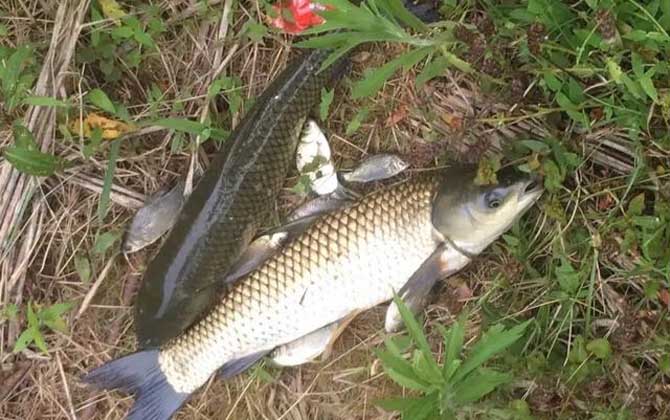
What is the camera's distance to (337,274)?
→ 3.00 m

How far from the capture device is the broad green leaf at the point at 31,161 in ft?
10.5

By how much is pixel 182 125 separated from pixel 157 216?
35 centimetres

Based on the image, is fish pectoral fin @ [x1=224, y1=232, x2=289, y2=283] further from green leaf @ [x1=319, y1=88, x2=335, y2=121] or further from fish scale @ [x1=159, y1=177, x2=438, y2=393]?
green leaf @ [x1=319, y1=88, x2=335, y2=121]

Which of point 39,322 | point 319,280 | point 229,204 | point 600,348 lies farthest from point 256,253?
point 600,348

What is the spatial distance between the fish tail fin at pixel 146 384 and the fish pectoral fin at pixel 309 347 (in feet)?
1.20

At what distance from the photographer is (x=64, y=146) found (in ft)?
11.1

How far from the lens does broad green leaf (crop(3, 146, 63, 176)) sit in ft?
10.5

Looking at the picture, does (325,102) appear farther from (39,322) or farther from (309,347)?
(39,322)

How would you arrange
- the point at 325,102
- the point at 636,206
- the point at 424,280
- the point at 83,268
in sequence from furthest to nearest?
the point at 83,268 → the point at 325,102 → the point at 424,280 → the point at 636,206

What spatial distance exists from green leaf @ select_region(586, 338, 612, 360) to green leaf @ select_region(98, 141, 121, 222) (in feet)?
5.60

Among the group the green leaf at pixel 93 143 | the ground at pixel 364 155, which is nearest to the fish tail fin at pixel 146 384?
the ground at pixel 364 155

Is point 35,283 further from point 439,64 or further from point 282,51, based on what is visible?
point 439,64

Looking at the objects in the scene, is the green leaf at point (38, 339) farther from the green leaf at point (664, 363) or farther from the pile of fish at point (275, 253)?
the green leaf at point (664, 363)

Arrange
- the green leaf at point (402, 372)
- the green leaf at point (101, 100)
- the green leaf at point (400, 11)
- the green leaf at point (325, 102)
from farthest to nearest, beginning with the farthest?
the green leaf at point (101, 100) < the green leaf at point (325, 102) < the green leaf at point (400, 11) < the green leaf at point (402, 372)
